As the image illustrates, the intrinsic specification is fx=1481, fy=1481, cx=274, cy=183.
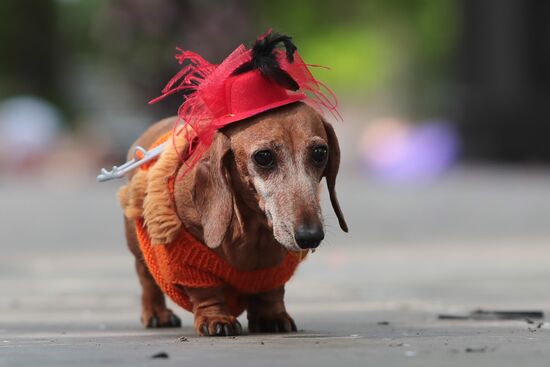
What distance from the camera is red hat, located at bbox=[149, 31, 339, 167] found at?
6.11 metres

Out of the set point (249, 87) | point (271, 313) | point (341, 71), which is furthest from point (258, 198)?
point (341, 71)

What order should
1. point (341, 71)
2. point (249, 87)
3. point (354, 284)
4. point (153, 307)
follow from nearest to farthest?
point (249, 87) → point (153, 307) → point (354, 284) → point (341, 71)

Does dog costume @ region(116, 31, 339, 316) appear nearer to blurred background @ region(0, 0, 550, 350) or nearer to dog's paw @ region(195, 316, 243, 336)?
dog's paw @ region(195, 316, 243, 336)

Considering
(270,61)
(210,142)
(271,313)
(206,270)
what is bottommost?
(271,313)

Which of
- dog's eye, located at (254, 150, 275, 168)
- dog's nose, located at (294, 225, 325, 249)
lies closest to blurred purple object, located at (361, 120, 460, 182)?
dog's eye, located at (254, 150, 275, 168)

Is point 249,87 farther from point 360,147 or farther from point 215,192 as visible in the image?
point 360,147

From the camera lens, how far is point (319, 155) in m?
5.98

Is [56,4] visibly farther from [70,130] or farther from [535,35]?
[535,35]

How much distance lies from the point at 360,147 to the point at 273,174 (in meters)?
27.7

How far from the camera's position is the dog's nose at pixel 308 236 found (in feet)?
18.4

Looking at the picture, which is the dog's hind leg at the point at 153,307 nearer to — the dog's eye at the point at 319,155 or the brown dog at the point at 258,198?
the brown dog at the point at 258,198

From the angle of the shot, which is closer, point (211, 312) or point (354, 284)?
point (211, 312)

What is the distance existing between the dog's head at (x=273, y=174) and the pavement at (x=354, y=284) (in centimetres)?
48

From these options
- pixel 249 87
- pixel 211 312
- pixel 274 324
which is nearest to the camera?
pixel 249 87
